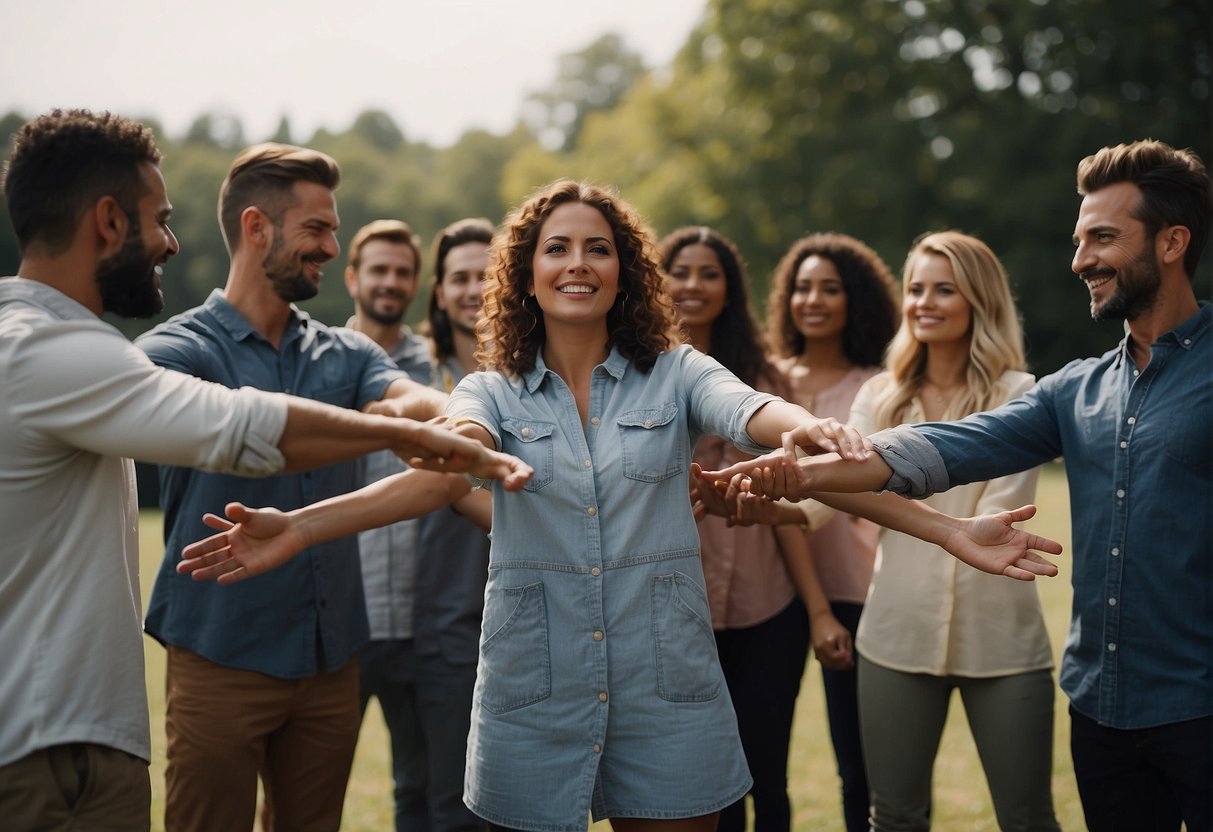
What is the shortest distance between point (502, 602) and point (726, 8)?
24963mm

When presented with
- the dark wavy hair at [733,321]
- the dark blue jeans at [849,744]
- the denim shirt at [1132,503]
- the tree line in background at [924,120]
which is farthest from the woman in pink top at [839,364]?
the tree line in background at [924,120]

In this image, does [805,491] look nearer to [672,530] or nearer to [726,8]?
[672,530]

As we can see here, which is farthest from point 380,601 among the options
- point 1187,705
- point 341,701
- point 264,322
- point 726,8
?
point 726,8

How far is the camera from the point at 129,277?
3090 mm

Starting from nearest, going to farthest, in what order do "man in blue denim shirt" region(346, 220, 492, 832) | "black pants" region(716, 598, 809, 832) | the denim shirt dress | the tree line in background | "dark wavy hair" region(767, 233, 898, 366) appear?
the denim shirt dress < "black pants" region(716, 598, 809, 832) < "man in blue denim shirt" region(346, 220, 492, 832) < "dark wavy hair" region(767, 233, 898, 366) < the tree line in background

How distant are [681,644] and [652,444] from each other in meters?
0.56

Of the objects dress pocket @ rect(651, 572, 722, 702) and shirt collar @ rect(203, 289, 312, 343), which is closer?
dress pocket @ rect(651, 572, 722, 702)

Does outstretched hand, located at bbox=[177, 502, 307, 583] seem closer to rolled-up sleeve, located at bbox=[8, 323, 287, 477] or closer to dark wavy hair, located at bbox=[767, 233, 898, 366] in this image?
rolled-up sleeve, located at bbox=[8, 323, 287, 477]

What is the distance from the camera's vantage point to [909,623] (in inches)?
177

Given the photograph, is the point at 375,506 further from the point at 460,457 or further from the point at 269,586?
the point at 269,586

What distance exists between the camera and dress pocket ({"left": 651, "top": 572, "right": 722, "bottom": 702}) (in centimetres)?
324

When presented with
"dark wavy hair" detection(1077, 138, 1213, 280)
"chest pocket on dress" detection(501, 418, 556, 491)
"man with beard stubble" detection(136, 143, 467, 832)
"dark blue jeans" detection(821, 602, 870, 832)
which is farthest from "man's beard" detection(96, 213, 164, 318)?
"dark blue jeans" detection(821, 602, 870, 832)

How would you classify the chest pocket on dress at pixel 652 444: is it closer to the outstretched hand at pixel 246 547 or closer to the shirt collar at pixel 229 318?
the outstretched hand at pixel 246 547

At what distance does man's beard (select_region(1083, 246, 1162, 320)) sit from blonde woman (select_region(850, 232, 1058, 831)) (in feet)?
2.94
